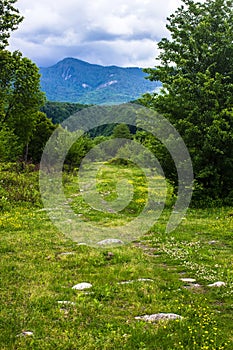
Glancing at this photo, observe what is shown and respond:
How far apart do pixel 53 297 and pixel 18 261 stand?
398 cm

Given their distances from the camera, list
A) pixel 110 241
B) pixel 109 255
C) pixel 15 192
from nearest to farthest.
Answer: pixel 109 255 → pixel 110 241 → pixel 15 192

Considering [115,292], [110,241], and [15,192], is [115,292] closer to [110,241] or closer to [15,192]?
[110,241]

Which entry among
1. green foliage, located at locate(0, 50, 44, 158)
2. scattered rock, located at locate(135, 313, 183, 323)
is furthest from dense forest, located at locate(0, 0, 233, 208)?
green foliage, located at locate(0, 50, 44, 158)

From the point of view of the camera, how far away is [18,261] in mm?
13062

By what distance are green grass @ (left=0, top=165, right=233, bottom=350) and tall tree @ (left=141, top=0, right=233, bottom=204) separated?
874 cm

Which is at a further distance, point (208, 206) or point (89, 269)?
point (208, 206)

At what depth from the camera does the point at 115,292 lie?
10.1 metres

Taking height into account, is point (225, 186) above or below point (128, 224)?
above

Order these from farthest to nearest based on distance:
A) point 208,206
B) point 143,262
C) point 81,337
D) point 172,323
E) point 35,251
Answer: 1. point 208,206
2. point 35,251
3. point 143,262
4. point 172,323
5. point 81,337

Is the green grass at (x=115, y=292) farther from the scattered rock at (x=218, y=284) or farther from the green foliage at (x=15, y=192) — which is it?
the green foliage at (x=15, y=192)

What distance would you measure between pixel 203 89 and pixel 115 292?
739 inches

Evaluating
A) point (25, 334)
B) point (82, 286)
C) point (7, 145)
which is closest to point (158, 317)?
point (82, 286)

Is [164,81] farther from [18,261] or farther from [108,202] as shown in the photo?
[18,261]

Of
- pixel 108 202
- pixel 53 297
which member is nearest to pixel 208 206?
pixel 108 202
